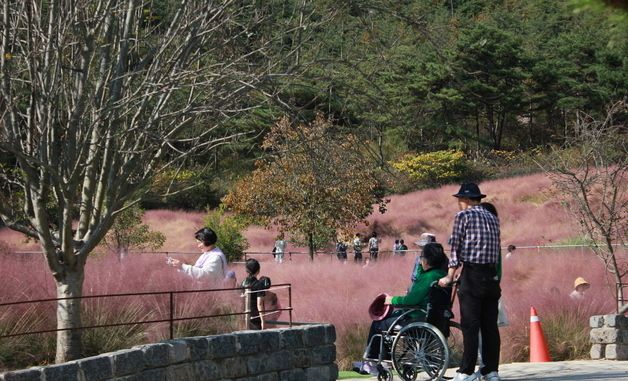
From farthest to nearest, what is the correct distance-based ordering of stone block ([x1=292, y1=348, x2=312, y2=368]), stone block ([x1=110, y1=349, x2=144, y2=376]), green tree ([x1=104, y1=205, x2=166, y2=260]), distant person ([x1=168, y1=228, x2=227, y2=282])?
green tree ([x1=104, y1=205, x2=166, y2=260]), distant person ([x1=168, y1=228, x2=227, y2=282]), stone block ([x1=292, y1=348, x2=312, y2=368]), stone block ([x1=110, y1=349, x2=144, y2=376])

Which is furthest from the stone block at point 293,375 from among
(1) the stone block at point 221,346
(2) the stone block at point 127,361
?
(2) the stone block at point 127,361

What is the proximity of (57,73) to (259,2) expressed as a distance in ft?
8.04

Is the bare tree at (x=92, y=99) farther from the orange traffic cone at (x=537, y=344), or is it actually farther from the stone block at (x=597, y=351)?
the stone block at (x=597, y=351)

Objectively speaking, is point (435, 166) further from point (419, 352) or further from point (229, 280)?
point (419, 352)

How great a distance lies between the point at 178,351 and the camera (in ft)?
28.9

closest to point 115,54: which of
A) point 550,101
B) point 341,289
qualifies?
point 341,289

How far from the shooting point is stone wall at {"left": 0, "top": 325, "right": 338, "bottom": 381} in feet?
25.0

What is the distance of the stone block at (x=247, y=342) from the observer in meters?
9.55

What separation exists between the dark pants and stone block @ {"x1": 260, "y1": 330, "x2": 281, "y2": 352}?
162 centimetres

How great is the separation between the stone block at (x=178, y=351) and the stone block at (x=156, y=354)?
0.05 m

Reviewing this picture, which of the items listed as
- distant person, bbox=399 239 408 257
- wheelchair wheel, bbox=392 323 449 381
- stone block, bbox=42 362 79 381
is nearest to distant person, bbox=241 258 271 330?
wheelchair wheel, bbox=392 323 449 381

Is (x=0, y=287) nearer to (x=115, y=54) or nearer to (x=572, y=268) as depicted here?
(x=115, y=54)

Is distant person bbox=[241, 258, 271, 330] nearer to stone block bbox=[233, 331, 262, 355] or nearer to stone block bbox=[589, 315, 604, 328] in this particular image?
stone block bbox=[233, 331, 262, 355]

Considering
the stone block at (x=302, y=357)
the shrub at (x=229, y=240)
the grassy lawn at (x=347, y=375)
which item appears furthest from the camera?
the shrub at (x=229, y=240)
